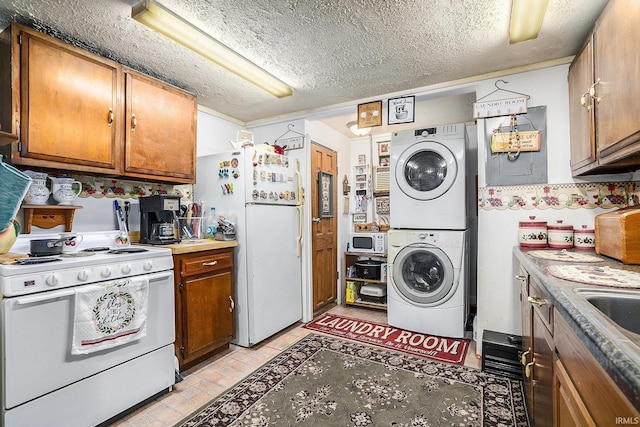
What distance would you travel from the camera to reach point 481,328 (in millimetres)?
2475

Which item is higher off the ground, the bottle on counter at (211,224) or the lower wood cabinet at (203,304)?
the bottle on counter at (211,224)

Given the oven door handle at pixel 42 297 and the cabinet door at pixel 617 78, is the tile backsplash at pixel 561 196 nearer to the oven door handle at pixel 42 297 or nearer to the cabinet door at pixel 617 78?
the cabinet door at pixel 617 78

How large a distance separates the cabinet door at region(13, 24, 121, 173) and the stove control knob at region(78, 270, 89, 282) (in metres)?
0.73

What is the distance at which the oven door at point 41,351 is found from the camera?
1349 mm

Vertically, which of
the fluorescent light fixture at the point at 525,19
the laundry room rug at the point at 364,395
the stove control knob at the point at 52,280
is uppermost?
the fluorescent light fixture at the point at 525,19

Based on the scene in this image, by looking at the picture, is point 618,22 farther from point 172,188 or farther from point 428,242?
point 172,188

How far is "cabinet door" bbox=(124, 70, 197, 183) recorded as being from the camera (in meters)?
2.20

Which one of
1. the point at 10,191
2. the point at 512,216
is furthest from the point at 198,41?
the point at 512,216

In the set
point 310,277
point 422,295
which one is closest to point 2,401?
point 310,277

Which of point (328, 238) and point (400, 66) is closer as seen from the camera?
point (400, 66)

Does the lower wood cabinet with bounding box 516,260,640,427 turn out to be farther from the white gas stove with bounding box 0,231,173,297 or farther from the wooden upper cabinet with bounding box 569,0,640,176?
the white gas stove with bounding box 0,231,173,297

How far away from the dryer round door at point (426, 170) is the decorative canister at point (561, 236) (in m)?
0.88

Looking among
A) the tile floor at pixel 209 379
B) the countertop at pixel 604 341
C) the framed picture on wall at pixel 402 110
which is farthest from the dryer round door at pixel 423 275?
the countertop at pixel 604 341

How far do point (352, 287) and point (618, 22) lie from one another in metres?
3.16
